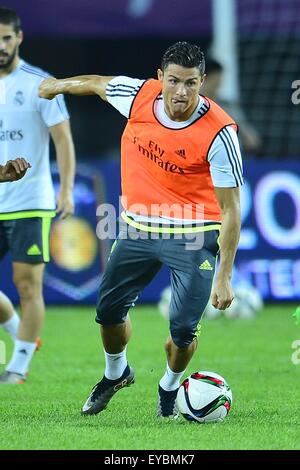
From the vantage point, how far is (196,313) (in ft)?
23.1

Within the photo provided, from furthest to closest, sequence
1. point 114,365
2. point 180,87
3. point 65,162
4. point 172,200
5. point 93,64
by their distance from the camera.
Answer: point 93,64, point 65,162, point 114,365, point 172,200, point 180,87

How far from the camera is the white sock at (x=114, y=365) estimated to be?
24.3 ft

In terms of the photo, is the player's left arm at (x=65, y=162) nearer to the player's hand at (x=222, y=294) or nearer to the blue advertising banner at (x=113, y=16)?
the player's hand at (x=222, y=294)

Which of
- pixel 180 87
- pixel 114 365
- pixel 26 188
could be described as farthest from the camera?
pixel 26 188

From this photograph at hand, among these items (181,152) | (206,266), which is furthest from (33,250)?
(181,152)

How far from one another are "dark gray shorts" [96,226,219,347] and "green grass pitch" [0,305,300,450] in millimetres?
589

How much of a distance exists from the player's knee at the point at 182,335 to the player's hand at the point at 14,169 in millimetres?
1255

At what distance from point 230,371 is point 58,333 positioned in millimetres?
2887

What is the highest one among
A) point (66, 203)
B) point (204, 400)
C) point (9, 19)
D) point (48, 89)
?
point (9, 19)

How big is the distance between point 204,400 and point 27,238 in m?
2.28

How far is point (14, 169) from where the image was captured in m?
6.95

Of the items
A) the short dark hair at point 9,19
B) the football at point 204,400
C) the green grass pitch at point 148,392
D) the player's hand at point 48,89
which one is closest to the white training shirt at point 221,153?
the player's hand at point 48,89

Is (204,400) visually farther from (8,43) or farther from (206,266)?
(8,43)
